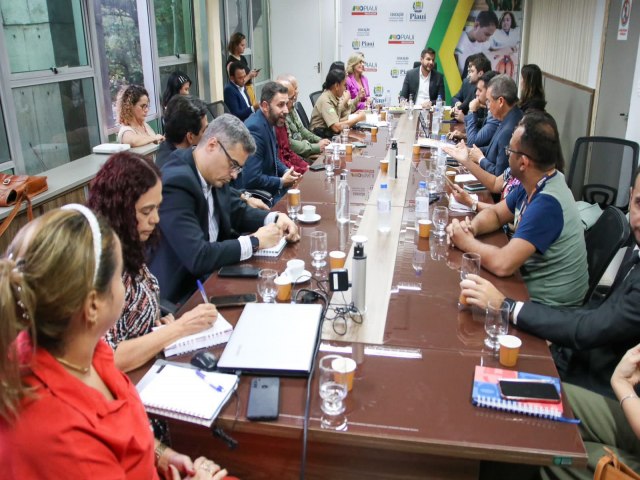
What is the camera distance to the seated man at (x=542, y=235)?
222cm

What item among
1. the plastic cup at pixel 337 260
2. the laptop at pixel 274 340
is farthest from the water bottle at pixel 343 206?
the laptop at pixel 274 340

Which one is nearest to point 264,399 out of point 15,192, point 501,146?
point 15,192

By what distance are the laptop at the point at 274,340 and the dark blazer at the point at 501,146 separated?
238cm

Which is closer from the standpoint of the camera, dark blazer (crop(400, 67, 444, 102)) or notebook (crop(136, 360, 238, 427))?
notebook (crop(136, 360, 238, 427))

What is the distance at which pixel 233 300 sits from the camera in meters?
1.96

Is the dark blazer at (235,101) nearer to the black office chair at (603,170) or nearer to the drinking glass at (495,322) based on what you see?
the black office chair at (603,170)

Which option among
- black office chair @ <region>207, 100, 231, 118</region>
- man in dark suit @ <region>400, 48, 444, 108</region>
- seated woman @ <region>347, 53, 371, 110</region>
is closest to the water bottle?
black office chair @ <region>207, 100, 231, 118</region>

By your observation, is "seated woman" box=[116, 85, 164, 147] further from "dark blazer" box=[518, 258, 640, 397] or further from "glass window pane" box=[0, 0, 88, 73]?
"dark blazer" box=[518, 258, 640, 397]

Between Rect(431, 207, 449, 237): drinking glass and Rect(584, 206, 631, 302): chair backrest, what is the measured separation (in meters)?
0.67

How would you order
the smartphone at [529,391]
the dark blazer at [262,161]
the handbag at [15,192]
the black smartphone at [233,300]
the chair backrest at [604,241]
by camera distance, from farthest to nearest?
the dark blazer at [262,161], the handbag at [15,192], the chair backrest at [604,241], the black smartphone at [233,300], the smartphone at [529,391]

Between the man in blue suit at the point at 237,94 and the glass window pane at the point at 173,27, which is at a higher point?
the glass window pane at the point at 173,27

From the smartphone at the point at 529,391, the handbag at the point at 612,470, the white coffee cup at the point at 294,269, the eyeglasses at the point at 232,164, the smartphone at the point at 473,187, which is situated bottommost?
the handbag at the point at 612,470

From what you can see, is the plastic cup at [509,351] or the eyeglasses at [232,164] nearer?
the plastic cup at [509,351]

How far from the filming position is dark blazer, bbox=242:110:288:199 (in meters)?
3.90
